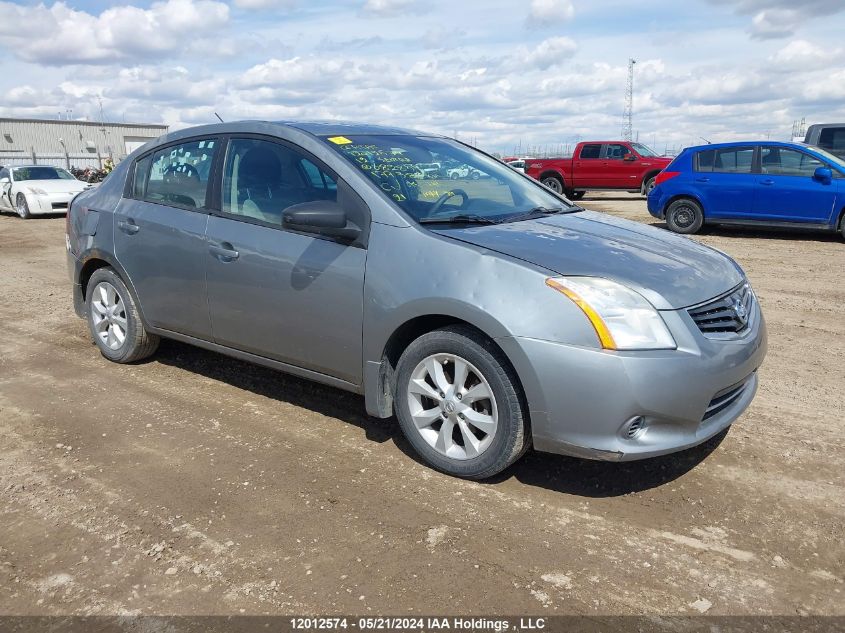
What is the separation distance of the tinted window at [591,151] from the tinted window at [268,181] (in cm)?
1833

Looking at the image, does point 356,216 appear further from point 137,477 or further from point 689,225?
point 689,225

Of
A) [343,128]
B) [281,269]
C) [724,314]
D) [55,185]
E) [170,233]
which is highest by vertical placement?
[343,128]

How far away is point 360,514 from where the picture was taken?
124 inches

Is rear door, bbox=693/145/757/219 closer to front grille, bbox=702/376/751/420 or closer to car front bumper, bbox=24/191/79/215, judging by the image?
front grille, bbox=702/376/751/420

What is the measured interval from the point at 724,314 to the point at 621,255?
1.78 feet

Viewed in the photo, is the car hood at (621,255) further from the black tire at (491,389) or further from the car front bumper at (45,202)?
the car front bumper at (45,202)

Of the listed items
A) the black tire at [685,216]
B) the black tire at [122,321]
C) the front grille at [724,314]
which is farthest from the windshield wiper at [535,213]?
the black tire at [685,216]

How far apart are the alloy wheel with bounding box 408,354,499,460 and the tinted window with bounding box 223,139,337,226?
1103 mm

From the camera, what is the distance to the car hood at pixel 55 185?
679 inches

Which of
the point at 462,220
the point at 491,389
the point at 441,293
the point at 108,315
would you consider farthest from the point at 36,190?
the point at 491,389

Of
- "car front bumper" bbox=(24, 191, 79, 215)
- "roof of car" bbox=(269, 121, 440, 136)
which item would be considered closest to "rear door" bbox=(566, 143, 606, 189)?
"car front bumper" bbox=(24, 191, 79, 215)

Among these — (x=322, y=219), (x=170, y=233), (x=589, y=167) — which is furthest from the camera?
(x=589, y=167)

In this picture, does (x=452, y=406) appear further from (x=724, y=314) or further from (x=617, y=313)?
(x=724, y=314)

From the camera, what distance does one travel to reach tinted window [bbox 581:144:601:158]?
21125 mm
